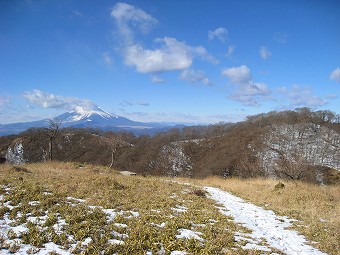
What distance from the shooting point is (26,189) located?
570 inches

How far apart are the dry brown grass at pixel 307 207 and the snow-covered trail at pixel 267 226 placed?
0.62m

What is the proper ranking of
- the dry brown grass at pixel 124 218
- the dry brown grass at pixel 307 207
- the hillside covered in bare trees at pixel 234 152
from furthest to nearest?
the hillside covered in bare trees at pixel 234 152, the dry brown grass at pixel 307 207, the dry brown grass at pixel 124 218

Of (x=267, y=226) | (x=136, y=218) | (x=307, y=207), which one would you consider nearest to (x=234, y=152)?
(x=307, y=207)

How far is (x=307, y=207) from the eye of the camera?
780 inches

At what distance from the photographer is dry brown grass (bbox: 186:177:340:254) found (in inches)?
503

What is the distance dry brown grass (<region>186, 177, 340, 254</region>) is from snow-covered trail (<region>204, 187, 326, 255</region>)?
0.62 metres

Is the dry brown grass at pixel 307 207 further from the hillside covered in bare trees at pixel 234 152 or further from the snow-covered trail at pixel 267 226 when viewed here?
the hillside covered in bare trees at pixel 234 152

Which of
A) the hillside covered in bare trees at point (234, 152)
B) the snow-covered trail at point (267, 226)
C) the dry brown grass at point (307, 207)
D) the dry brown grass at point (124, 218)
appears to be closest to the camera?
the dry brown grass at point (124, 218)

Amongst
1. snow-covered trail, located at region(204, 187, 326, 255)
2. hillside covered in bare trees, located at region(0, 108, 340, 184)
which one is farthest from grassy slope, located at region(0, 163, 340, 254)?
hillside covered in bare trees, located at region(0, 108, 340, 184)

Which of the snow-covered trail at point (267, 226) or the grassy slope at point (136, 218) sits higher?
the grassy slope at point (136, 218)

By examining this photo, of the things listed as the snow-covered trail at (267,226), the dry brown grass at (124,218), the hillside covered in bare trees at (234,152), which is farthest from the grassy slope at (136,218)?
the hillside covered in bare trees at (234,152)

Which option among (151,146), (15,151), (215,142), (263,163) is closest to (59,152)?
(15,151)

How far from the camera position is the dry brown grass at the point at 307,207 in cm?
1278

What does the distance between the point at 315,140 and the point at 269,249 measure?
13813 centimetres
